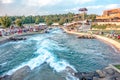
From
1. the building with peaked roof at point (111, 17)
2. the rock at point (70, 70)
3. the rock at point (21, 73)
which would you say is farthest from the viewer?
the building with peaked roof at point (111, 17)

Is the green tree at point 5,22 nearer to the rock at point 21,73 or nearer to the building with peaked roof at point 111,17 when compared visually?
the building with peaked roof at point 111,17

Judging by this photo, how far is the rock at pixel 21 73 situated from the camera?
3142cm

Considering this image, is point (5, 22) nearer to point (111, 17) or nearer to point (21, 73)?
point (111, 17)

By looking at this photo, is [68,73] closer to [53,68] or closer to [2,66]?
[53,68]

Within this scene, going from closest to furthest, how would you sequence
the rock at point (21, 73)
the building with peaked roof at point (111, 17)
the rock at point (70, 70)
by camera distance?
the rock at point (21, 73)
the rock at point (70, 70)
the building with peaked roof at point (111, 17)

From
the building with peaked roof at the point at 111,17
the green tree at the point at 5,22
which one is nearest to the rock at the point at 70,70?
the building with peaked roof at the point at 111,17

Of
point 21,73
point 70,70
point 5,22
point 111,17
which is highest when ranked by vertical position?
point 21,73

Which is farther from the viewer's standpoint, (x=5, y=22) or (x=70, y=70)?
(x=5, y=22)

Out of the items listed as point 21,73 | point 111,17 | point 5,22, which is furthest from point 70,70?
point 111,17

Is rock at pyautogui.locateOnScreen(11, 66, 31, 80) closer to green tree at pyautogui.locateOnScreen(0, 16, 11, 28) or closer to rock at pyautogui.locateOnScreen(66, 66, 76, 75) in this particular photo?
rock at pyautogui.locateOnScreen(66, 66, 76, 75)

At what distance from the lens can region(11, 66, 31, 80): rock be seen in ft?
103

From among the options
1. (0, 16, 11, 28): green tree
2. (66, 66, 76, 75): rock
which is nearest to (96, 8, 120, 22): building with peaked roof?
(0, 16, 11, 28): green tree

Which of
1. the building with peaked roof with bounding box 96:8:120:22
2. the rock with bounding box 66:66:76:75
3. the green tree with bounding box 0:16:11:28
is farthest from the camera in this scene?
the building with peaked roof with bounding box 96:8:120:22

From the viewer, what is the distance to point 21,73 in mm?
33594
